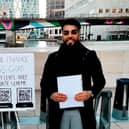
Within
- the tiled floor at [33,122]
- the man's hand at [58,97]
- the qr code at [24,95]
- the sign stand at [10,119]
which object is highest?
the man's hand at [58,97]

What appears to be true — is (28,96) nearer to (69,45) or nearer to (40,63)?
(69,45)

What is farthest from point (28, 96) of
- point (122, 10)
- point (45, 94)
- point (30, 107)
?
point (122, 10)

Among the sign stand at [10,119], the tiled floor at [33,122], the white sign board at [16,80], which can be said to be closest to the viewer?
the white sign board at [16,80]

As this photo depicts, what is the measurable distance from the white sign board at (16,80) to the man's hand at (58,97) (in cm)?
76

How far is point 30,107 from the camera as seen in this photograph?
3.80m

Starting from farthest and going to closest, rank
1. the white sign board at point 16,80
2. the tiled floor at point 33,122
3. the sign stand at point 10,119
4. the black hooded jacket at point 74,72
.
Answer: the tiled floor at point 33,122
the sign stand at point 10,119
the white sign board at point 16,80
the black hooded jacket at point 74,72

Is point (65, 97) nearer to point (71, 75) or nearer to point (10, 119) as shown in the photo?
point (71, 75)

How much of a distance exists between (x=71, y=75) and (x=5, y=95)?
39.2 inches

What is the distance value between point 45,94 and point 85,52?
1.67 ft

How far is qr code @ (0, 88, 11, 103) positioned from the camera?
372cm

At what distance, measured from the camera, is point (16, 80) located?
3723 mm

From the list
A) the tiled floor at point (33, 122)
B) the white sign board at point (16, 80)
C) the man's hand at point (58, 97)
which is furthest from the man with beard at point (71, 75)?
the tiled floor at point (33, 122)

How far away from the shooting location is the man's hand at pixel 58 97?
9.87ft

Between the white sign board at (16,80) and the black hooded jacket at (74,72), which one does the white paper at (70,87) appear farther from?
the white sign board at (16,80)
